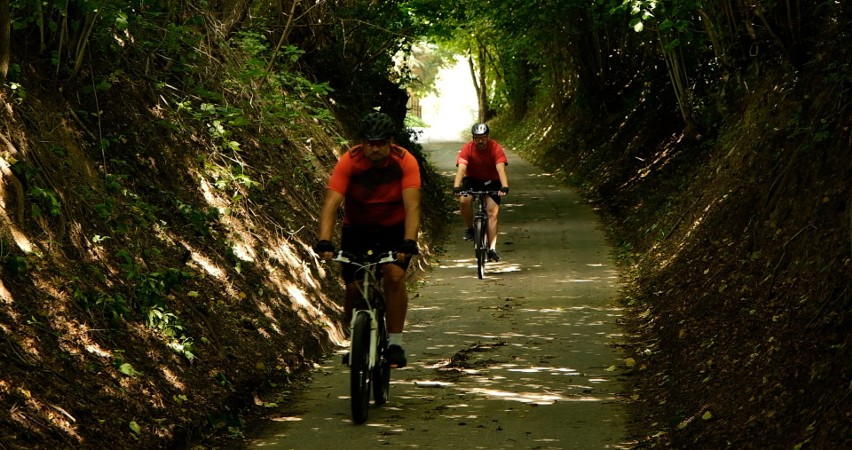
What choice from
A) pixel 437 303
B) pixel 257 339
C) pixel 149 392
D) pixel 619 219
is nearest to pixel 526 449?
pixel 149 392

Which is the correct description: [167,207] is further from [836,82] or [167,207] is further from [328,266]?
[836,82]

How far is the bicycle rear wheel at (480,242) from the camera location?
45.6ft

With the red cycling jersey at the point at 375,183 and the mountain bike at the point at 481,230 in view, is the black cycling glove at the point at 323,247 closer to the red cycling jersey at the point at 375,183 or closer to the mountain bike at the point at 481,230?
the red cycling jersey at the point at 375,183

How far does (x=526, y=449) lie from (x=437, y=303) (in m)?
5.94

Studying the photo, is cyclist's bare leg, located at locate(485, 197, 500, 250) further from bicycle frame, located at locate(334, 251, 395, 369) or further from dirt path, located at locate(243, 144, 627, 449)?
bicycle frame, located at locate(334, 251, 395, 369)

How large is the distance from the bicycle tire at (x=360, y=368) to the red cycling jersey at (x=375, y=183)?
0.82 metres

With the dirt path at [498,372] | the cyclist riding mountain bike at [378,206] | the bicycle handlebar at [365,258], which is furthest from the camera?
the cyclist riding mountain bike at [378,206]

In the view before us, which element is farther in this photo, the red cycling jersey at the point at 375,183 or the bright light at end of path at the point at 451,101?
the bright light at end of path at the point at 451,101

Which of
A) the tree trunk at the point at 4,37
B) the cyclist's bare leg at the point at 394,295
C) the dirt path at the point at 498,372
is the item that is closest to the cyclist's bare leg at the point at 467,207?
the dirt path at the point at 498,372

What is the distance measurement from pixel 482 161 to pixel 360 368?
24.6ft

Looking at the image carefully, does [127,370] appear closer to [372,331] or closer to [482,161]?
[372,331]

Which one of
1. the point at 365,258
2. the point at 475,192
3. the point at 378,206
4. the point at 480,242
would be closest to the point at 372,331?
the point at 365,258

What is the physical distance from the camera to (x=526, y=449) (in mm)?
6566

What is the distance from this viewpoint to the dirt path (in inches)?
275
